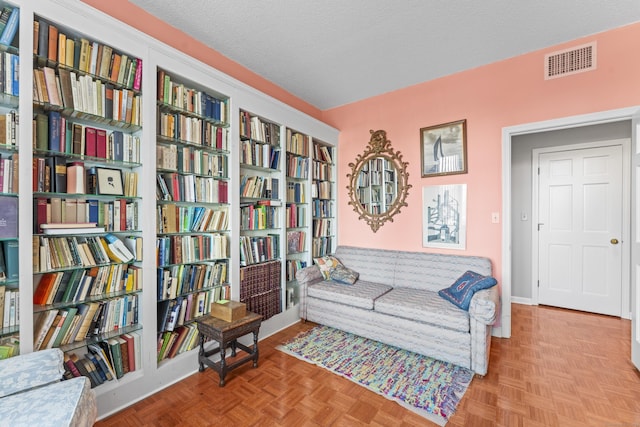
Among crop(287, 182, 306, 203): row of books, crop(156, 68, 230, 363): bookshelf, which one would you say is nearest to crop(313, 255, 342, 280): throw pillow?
crop(287, 182, 306, 203): row of books

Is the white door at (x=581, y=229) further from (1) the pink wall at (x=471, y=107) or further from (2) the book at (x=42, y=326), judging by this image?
(2) the book at (x=42, y=326)

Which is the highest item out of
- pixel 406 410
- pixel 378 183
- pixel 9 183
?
pixel 378 183

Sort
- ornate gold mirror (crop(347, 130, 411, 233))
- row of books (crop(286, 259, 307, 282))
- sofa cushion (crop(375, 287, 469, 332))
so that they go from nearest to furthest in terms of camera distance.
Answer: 1. sofa cushion (crop(375, 287, 469, 332))
2. row of books (crop(286, 259, 307, 282))
3. ornate gold mirror (crop(347, 130, 411, 233))

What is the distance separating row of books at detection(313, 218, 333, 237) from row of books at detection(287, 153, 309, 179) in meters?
0.64

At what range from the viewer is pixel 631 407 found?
176 cm

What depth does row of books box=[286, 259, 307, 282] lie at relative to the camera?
3.24 meters

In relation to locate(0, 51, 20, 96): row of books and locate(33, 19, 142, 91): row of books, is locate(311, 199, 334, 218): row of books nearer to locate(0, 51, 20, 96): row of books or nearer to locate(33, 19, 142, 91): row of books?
locate(33, 19, 142, 91): row of books

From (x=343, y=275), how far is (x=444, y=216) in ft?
4.42

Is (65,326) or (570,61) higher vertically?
(570,61)

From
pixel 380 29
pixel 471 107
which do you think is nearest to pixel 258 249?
pixel 380 29

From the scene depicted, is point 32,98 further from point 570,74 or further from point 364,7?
point 570,74

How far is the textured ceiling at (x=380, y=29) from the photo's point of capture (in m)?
2.05

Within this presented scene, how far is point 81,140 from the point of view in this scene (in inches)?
67.4

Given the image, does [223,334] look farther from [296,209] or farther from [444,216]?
[444,216]
